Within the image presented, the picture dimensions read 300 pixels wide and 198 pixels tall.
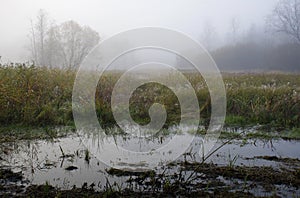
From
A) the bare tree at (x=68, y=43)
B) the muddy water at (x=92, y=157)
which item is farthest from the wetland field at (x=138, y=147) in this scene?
the bare tree at (x=68, y=43)

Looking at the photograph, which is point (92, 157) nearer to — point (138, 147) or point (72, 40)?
point (138, 147)

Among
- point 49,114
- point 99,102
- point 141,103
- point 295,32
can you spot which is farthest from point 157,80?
point 295,32

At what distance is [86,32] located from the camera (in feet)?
125

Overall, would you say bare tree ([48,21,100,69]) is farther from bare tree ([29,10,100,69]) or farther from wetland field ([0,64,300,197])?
wetland field ([0,64,300,197])

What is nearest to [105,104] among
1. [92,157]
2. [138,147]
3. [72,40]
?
[138,147]

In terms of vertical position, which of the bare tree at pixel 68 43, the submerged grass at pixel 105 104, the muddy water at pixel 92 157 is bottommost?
the muddy water at pixel 92 157

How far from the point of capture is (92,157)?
13.8 ft

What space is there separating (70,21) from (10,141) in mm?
36332

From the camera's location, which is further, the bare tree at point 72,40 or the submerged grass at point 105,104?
the bare tree at point 72,40

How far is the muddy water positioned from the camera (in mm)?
3430

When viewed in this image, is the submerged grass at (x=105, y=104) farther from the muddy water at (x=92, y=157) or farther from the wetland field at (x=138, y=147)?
the muddy water at (x=92, y=157)

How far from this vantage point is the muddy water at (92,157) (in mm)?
3430

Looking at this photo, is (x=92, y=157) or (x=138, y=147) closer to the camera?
(x=92, y=157)

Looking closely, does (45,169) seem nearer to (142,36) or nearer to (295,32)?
(142,36)
